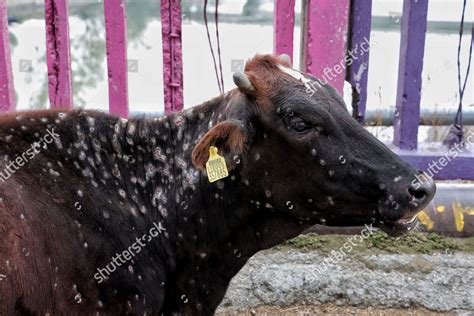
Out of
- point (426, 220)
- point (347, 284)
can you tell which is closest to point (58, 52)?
point (347, 284)

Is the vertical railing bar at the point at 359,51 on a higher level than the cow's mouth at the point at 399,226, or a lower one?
higher

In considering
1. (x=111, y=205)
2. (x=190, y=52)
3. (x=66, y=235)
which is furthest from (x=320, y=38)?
(x=190, y=52)

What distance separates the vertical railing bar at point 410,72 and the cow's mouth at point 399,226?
1832 mm

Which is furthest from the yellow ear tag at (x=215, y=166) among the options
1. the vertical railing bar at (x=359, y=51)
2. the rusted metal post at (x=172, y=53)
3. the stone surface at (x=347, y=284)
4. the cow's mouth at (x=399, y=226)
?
the vertical railing bar at (x=359, y=51)

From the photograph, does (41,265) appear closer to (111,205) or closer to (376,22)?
(111,205)

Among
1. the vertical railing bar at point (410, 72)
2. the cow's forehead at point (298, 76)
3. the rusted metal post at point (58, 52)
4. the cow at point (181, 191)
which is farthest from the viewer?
the vertical railing bar at point (410, 72)

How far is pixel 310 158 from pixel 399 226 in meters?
0.50

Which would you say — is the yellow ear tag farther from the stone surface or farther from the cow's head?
the stone surface

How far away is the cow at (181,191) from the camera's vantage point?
2.65 m

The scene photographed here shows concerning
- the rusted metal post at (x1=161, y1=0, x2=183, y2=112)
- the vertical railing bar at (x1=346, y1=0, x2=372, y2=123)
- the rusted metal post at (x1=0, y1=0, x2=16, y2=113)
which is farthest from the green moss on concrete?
the rusted metal post at (x1=0, y1=0, x2=16, y2=113)

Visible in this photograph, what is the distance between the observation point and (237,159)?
2.90 m

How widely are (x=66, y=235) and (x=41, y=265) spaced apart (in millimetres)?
167

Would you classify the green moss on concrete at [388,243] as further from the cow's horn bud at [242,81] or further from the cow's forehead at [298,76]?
the cow's horn bud at [242,81]

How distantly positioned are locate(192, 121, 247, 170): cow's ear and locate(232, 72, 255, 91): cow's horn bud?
185 millimetres
